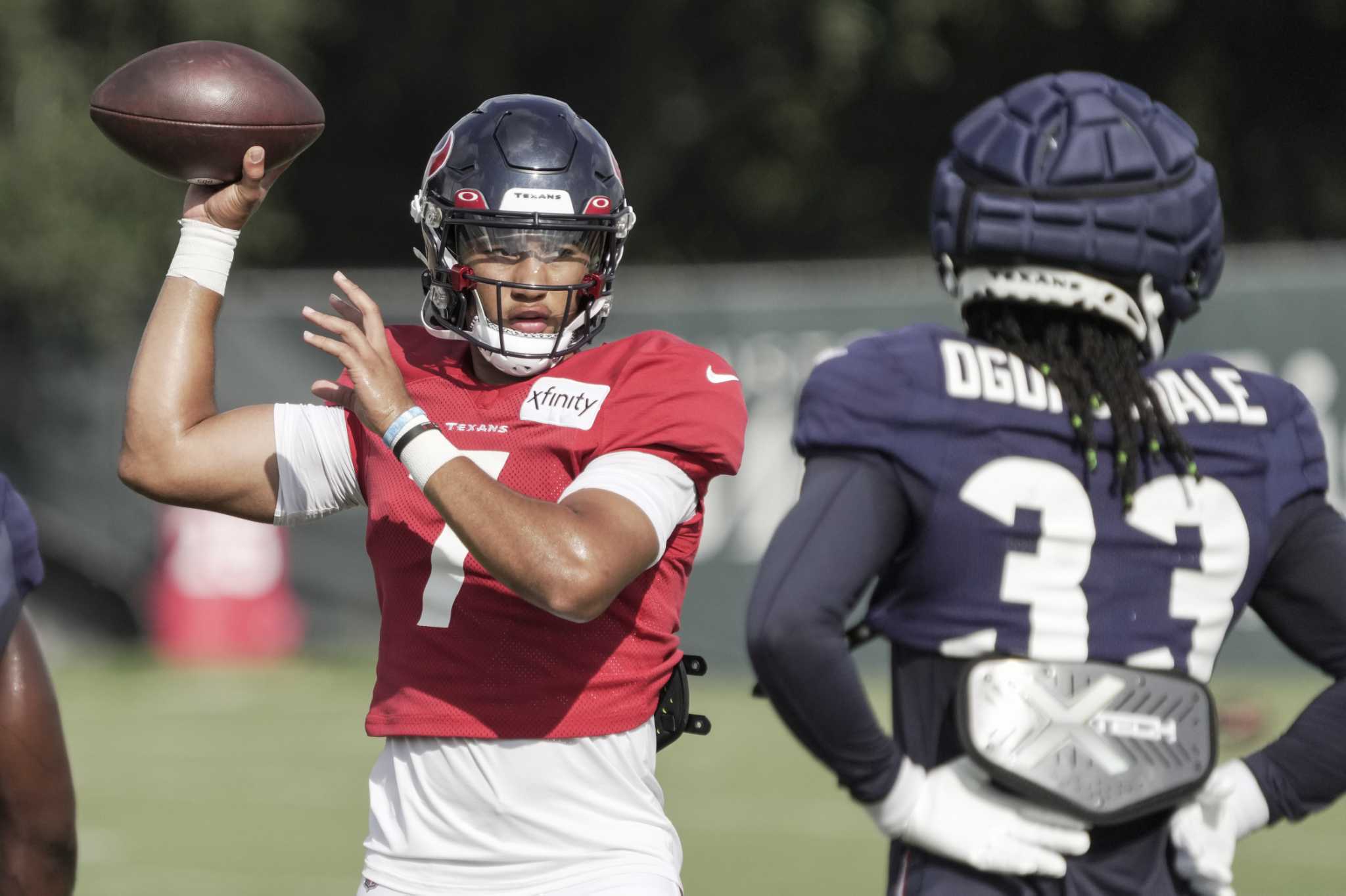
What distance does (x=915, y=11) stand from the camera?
1852 cm

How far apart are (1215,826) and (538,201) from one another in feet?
4.95

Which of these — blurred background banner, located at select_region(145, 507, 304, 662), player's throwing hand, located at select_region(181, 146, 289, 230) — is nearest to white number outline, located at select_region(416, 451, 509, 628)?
player's throwing hand, located at select_region(181, 146, 289, 230)

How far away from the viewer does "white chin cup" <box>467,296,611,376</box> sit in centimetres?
316

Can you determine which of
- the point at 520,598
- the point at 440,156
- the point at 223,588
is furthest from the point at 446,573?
the point at 223,588

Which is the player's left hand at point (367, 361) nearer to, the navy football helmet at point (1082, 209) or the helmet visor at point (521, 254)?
the helmet visor at point (521, 254)

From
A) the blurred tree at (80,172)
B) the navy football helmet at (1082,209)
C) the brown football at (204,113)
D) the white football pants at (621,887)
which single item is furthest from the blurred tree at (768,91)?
the navy football helmet at (1082,209)

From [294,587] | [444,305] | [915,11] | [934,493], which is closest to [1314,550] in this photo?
[934,493]

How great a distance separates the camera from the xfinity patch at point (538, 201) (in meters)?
3.24

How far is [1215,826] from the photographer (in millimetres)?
2451

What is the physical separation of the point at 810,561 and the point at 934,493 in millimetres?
180

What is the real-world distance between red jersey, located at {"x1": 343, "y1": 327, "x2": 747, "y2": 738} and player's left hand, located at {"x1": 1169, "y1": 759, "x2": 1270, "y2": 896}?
976 mm

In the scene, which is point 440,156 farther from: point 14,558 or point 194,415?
point 14,558

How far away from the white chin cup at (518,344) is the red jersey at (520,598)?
30 mm

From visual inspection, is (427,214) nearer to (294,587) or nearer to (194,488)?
(194,488)
